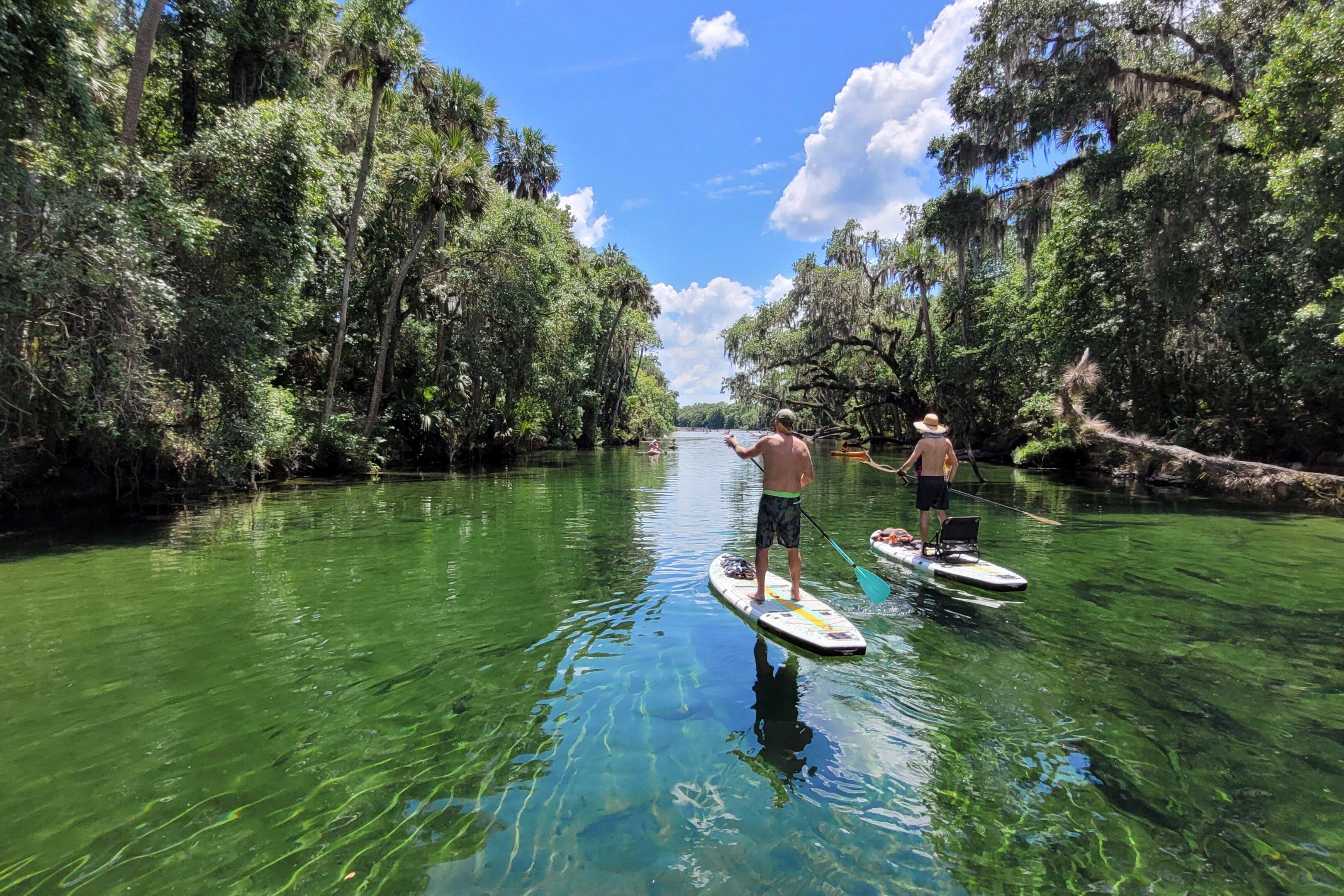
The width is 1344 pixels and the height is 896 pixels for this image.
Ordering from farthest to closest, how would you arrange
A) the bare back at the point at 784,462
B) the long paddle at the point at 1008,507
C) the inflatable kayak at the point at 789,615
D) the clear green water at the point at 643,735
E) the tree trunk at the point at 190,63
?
the tree trunk at the point at 190,63
the long paddle at the point at 1008,507
the bare back at the point at 784,462
the inflatable kayak at the point at 789,615
the clear green water at the point at 643,735

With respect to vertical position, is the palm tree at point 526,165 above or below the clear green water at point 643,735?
above

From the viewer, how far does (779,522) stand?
22.8 ft

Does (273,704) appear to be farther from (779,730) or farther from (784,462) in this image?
(784,462)

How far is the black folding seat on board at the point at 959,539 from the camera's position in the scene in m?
8.53

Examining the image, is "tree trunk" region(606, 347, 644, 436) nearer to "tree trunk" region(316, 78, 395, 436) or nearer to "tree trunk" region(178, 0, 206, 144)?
"tree trunk" region(316, 78, 395, 436)

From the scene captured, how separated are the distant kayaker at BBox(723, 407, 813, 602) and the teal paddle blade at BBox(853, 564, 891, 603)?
88 centimetres

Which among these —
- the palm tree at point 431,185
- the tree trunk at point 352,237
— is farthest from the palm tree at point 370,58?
the palm tree at point 431,185

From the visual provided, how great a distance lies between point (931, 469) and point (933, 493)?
0.45 meters

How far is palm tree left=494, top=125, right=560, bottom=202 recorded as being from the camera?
49.0 metres

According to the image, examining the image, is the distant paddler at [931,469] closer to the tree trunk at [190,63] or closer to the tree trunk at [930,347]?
the tree trunk at [190,63]

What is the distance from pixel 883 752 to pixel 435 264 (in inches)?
1065

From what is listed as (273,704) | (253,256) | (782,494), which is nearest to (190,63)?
(253,256)

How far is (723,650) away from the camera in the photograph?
622cm

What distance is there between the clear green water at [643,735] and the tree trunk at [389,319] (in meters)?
14.2
